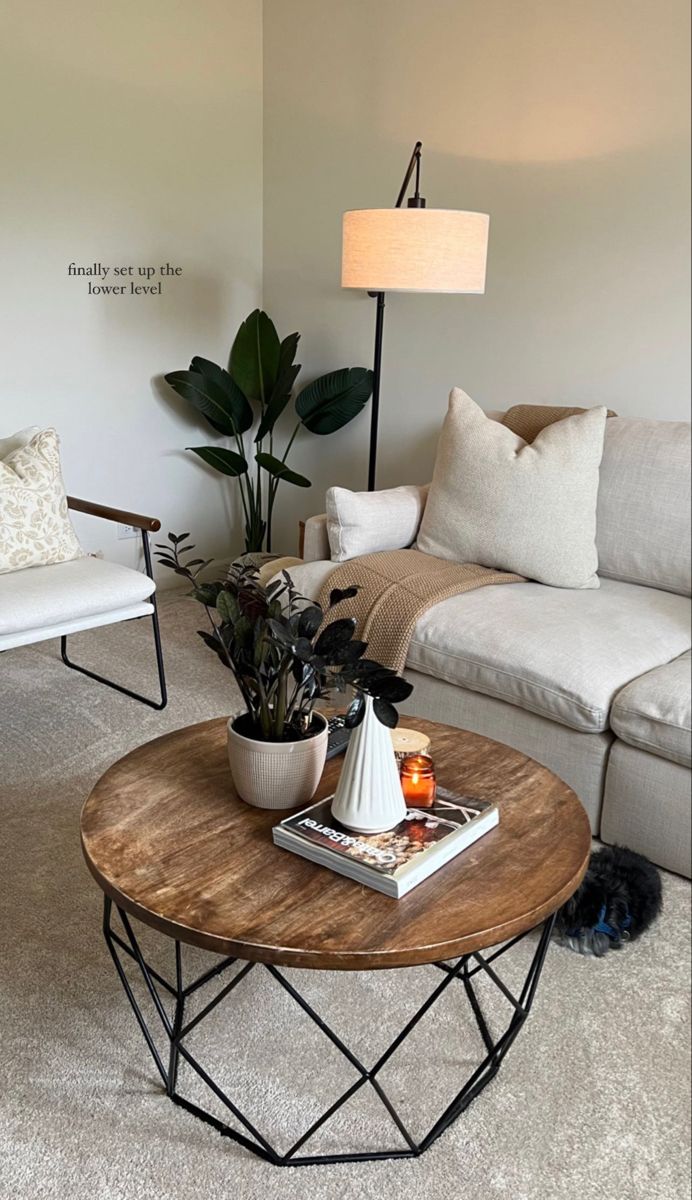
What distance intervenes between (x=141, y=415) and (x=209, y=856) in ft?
8.92

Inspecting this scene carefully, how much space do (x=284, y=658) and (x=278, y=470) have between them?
7.84 ft

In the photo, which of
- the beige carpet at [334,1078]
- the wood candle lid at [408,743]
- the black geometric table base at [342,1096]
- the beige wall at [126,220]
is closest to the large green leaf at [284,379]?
the beige wall at [126,220]

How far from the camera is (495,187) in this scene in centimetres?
317

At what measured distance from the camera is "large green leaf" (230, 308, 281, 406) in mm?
3848

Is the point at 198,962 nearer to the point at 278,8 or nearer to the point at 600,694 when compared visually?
the point at 600,694

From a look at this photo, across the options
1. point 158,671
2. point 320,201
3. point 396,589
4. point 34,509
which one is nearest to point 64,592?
point 34,509

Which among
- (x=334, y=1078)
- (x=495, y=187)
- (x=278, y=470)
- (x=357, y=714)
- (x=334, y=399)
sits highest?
(x=495, y=187)

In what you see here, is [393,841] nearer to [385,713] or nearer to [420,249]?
[385,713]

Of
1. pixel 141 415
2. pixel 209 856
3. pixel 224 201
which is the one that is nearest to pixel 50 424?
pixel 141 415

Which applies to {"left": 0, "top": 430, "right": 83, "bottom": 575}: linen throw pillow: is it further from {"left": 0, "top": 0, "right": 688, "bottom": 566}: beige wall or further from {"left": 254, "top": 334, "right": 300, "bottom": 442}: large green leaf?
{"left": 254, "top": 334, "right": 300, "bottom": 442}: large green leaf

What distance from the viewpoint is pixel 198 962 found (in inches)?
68.1

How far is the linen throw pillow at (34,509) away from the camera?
265cm

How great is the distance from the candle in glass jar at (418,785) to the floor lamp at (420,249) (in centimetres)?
170

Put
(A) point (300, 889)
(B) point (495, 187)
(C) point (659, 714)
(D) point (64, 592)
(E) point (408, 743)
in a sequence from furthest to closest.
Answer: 1. (B) point (495, 187)
2. (D) point (64, 592)
3. (C) point (659, 714)
4. (E) point (408, 743)
5. (A) point (300, 889)
